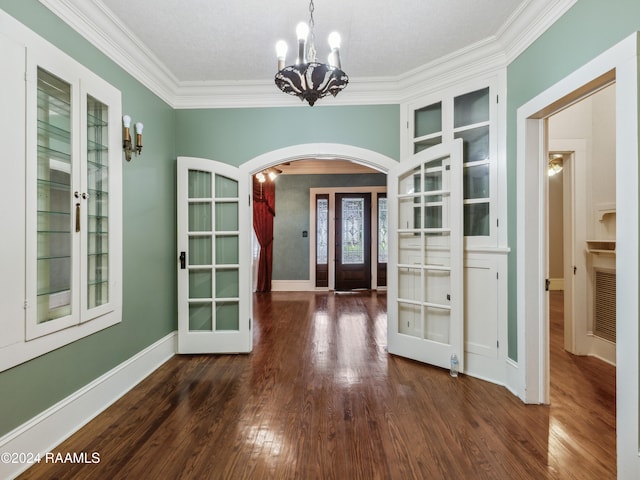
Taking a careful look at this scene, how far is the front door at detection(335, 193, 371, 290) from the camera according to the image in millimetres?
7668

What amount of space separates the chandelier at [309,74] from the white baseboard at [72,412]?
8.03ft

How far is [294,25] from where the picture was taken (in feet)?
8.32

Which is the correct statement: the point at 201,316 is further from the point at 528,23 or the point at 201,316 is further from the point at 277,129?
the point at 528,23

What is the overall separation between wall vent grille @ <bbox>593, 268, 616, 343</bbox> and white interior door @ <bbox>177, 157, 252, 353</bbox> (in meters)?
3.61

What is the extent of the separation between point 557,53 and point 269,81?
2.47 meters

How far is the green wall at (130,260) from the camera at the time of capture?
1846mm

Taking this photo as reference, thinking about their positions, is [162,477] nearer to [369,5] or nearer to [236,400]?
[236,400]

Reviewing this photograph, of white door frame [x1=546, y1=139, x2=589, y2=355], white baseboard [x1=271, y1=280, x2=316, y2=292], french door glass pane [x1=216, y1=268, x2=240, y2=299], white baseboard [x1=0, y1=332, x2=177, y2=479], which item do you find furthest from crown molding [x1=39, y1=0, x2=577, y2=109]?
white baseboard [x1=271, y1=280, x2=316, y2=292]

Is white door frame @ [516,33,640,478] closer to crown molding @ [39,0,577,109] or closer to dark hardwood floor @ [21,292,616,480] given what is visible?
dark hardwood floor @ [21,292,616,480]

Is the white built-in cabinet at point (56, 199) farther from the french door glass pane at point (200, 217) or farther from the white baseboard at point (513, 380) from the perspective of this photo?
the white baseboard at point (513, 380)

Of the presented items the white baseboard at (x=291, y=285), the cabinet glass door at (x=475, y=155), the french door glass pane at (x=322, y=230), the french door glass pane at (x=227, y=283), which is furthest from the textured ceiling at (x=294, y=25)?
the white baseboard at (x=291, y=285)

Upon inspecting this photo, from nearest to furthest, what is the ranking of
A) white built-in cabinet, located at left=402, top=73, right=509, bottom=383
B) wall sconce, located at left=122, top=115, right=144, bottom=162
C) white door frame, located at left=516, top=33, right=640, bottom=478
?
1. white door frame, located at left=516, top=33, right=640, bottom=478
2. wall sconce, located at left=122, top=115, right=144, bottom=162
3. white built-in cabinet, located at left=402, top=73, right=509, bottom=383

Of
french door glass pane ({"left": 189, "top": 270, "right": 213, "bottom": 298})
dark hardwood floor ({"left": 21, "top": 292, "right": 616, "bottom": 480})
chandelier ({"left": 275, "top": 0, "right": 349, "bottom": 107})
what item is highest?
chandelier ({"left": 275, "top": 0, "right": 349, "bottom": 107})

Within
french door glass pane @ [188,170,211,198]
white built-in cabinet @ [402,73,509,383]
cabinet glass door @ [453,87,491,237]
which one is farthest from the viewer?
french door glass pane @ [188,170,211,198]
